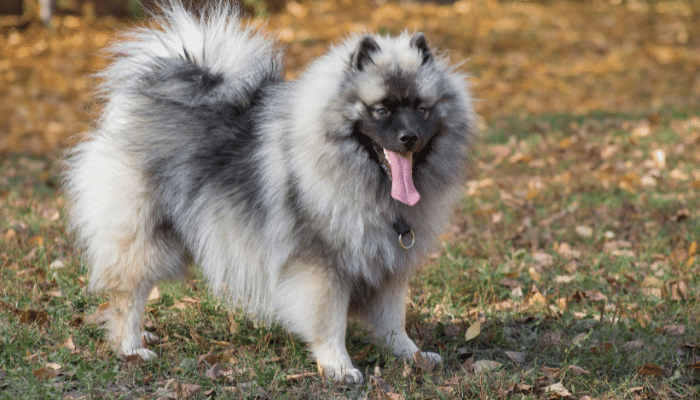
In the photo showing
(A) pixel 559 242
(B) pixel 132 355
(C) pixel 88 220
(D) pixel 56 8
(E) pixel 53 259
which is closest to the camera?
(B) pixel 132 355

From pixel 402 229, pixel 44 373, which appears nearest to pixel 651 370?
pixel 402 229

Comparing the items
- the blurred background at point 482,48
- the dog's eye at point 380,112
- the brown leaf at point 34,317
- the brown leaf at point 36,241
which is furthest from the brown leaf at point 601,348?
the blurred background at point 482,48

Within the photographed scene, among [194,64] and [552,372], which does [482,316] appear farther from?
[194,64]

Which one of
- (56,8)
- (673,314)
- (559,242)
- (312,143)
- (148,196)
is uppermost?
(312,143)

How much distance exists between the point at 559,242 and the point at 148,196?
10.3 feet

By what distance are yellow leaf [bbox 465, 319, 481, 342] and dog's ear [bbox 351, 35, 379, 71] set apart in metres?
1.54

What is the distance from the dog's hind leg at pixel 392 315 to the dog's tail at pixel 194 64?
1257mm

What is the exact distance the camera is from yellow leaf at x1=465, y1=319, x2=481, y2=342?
3.59 m

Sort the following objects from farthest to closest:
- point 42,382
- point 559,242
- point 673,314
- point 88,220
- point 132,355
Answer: point 559,242 → point 673,314 → point 88,220 → point 132,355 → point 42,382

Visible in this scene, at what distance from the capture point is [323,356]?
10.7ft

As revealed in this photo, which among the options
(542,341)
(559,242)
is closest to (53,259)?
(542,341)

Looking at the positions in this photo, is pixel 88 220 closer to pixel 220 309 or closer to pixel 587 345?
pixel 220 309

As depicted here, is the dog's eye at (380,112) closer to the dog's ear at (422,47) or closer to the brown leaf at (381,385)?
the dog's ear at (422,47)

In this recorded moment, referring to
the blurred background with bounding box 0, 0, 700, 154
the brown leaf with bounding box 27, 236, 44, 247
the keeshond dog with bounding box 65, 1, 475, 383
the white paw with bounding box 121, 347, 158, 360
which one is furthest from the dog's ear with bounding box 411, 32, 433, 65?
the blurred background with bounding box 0, 0, 700, 154
